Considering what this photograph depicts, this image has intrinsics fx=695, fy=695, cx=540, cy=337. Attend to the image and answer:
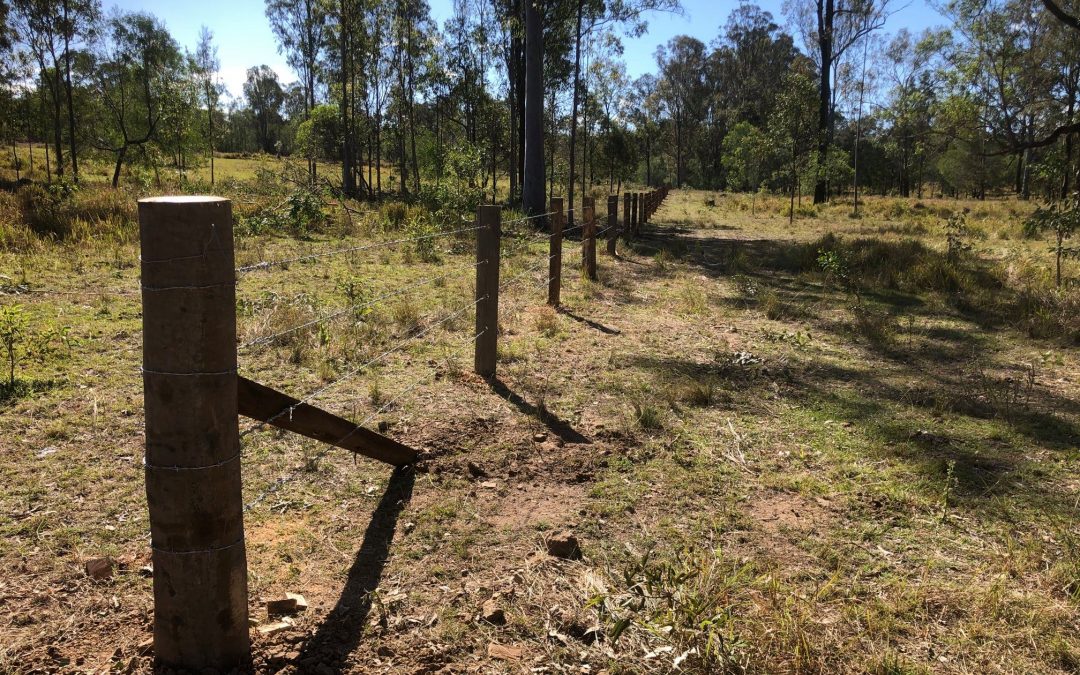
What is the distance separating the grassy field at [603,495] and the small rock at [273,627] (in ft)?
0.23

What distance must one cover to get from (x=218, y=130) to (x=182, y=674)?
47081mm

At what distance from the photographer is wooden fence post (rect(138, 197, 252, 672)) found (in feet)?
6.49

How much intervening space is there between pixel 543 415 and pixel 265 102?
292 feet

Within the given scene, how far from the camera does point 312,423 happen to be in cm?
304

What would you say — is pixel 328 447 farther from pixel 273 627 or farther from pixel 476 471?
pixel 273 627

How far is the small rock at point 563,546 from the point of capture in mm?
3355

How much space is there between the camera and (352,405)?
5102 mm

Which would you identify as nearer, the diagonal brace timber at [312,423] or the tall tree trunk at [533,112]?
the diagonal brace timber at [312,423]

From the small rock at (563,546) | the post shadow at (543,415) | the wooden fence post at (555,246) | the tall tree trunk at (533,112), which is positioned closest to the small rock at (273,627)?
the small rock at (563,546)

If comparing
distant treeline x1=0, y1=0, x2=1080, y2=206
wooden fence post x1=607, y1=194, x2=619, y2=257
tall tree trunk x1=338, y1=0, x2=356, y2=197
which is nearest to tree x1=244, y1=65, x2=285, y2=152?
distant treeline x1=0, y1=0, x2=1080, y2=206

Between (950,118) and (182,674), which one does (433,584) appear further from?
(950,118)

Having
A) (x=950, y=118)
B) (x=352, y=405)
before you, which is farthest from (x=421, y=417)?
(x=950, y=118)

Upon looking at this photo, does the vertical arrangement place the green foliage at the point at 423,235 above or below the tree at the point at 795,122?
below

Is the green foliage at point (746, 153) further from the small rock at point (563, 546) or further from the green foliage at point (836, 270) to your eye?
the small rock at point (563, 546)
